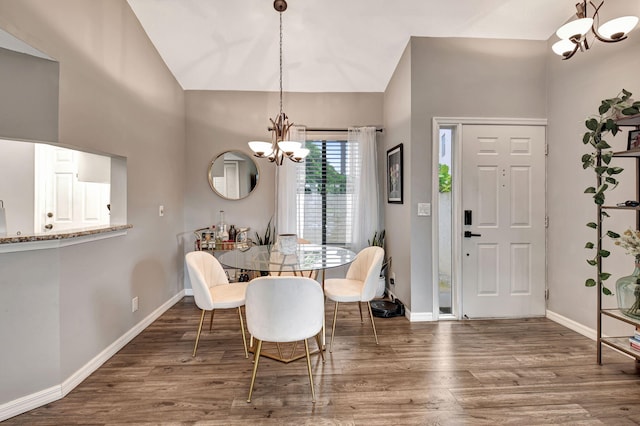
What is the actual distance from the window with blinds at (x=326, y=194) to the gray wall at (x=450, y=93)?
43.4 inches

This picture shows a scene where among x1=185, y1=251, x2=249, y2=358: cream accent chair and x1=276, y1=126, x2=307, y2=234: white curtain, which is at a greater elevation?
x1=276, y1=126, x2=307, y2=234: white curtain

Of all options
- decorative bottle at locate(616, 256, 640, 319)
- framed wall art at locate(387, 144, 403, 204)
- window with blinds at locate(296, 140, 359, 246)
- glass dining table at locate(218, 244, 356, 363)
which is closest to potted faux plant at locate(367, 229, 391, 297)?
window with blinds at locate(296, 140, 359, 246)

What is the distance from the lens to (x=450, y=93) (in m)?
3.10

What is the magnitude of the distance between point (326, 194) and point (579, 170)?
2.62 m

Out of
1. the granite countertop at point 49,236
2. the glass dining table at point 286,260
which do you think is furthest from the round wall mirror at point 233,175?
the granite countertop at point 49,236

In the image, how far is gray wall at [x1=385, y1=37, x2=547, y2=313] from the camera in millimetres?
3080

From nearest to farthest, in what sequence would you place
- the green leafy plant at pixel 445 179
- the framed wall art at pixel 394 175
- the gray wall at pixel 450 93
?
the gray wall at pixel 450 93
the framed wall art at pixel 394 175
the green leafy plant at pixel 445 179

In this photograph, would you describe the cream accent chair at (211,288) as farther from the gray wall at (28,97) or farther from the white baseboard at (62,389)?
the gray wall at (28,97)

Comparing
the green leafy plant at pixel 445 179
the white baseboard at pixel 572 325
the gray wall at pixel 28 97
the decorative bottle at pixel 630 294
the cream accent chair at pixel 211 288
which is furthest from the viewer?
the green leafy plant at pixel 445 179

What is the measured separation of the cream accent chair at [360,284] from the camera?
2.49 metres

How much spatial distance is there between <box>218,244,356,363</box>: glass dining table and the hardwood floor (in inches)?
11.2

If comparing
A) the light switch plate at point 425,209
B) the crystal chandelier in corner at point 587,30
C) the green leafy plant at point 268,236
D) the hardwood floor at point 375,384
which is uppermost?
the crystal chandelier in corner at point 587,30

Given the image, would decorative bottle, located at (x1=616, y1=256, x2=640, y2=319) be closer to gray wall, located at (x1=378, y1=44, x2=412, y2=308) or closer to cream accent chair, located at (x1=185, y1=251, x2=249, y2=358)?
gray wall, located at (x1=378, y1=44, x2=412, y2=308)

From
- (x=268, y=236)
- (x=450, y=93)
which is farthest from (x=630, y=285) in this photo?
(x=268, y=236)
